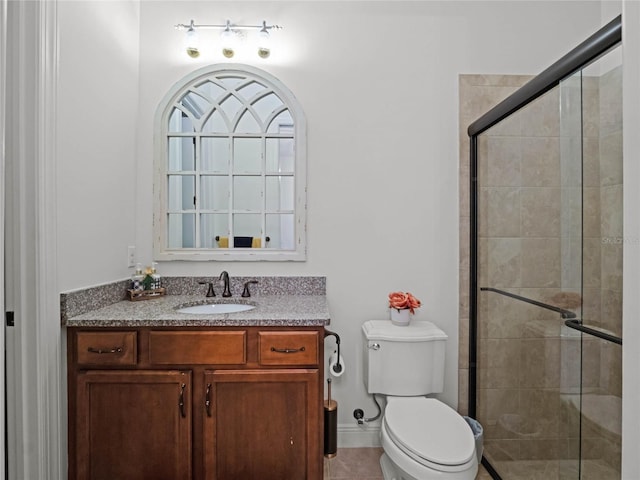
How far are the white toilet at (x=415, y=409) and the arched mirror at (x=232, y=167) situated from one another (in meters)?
0.71

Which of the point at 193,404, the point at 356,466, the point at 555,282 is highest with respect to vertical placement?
the point at 555,282

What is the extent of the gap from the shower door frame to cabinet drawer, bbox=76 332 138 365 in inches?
68.1

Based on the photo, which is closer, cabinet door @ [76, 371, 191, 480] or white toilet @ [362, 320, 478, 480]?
white toilet @ [362, 320, 478, 480]

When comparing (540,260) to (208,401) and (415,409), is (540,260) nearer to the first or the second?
(415,409)

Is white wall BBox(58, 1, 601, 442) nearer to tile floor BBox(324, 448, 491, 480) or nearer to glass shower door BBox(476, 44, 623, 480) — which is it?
tile floor BBox(324, 448, 491, 480)

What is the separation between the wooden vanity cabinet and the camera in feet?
5.54

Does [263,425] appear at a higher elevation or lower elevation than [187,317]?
lower

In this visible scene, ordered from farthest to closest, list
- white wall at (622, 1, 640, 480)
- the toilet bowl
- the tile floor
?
the tile floor < the toilet bowl < white wall at (622, 1, 640, 480)

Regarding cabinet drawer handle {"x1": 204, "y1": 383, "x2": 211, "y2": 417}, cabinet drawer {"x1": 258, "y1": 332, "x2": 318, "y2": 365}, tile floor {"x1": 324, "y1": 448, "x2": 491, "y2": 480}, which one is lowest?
tile floor {"x1": 324, "y1": 448, "x2": 491, "y2": 480}

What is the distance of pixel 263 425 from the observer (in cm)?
171

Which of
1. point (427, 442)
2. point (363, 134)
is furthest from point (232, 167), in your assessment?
point (427, 442)

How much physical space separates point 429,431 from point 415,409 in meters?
0.17

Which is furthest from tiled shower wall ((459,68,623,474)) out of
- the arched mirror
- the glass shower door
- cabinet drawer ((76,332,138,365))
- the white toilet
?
cabinet drawer ((76,332,138,365))

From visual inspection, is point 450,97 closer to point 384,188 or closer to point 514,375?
point 384,188
